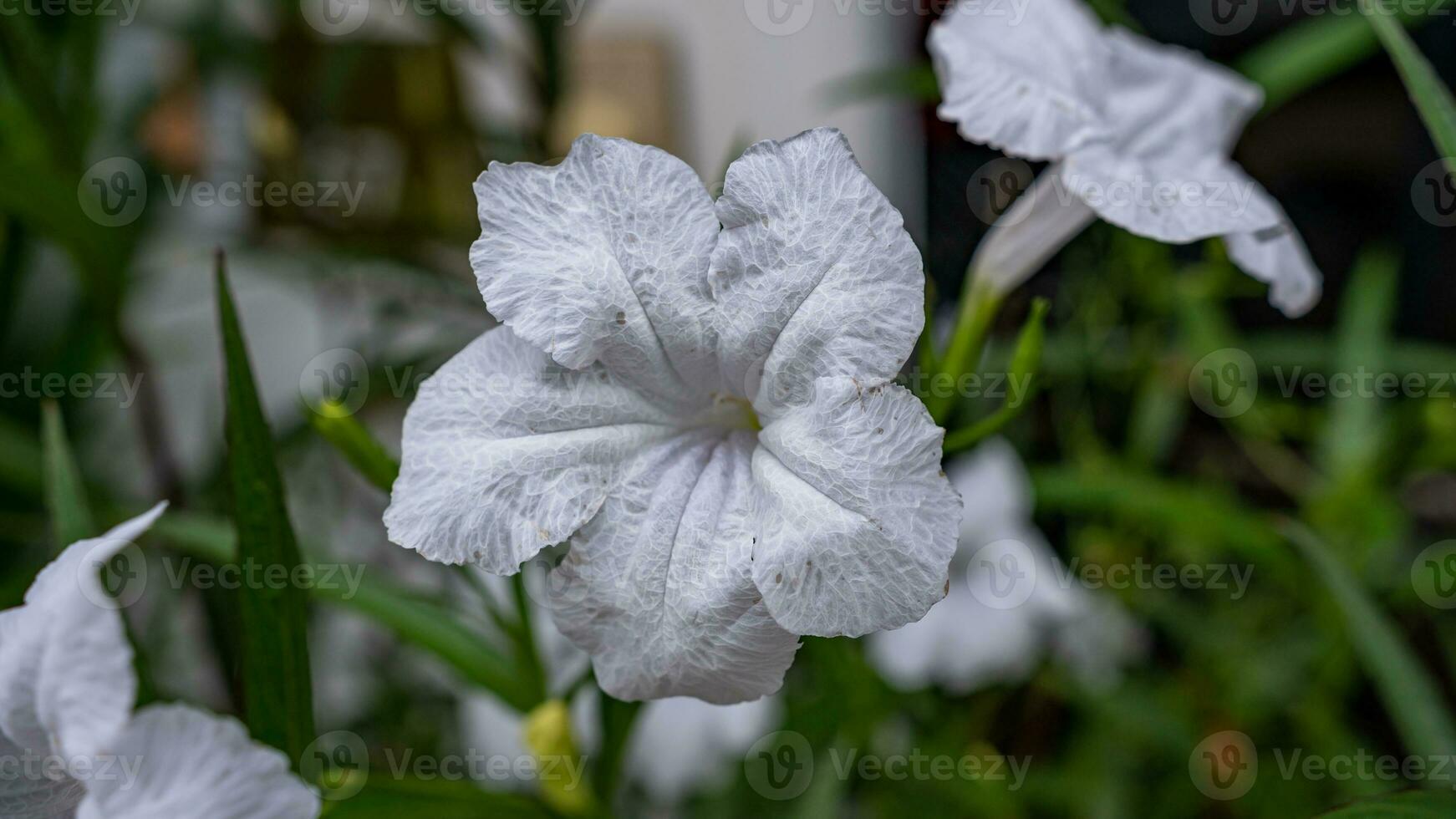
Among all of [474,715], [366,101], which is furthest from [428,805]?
[366,101]

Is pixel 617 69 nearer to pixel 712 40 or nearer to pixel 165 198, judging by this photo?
pixel 712 40

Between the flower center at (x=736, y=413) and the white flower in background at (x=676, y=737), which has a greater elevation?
the flower center at (x=736, y=413)
